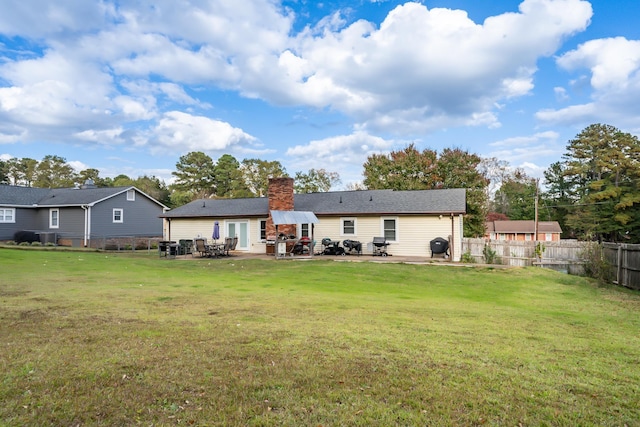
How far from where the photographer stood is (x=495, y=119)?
2572 cm

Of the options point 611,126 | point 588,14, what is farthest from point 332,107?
point 611,126

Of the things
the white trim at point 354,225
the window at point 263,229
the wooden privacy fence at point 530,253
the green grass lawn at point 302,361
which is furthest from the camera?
the window at point 263,229

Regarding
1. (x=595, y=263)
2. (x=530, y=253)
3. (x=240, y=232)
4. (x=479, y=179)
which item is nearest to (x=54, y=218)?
(x=240, y=232)

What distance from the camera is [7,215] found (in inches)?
1141

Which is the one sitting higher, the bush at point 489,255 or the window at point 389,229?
the window at point 389,229

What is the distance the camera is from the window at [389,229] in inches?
850

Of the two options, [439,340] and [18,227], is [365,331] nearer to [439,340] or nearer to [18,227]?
[439,340]

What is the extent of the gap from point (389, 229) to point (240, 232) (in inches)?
366

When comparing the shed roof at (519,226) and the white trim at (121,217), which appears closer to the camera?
the white trim at (121,217)

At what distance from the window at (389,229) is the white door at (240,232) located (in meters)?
8.52

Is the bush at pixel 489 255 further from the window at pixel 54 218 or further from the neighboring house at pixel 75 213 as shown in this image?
the window at pixel 54 218

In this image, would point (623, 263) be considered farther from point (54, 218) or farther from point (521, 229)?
point (521, 229)

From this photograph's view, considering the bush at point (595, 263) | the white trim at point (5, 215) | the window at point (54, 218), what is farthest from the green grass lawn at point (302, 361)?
the white trim at point (5, 215)

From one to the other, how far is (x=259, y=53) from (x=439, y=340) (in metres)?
17.6
